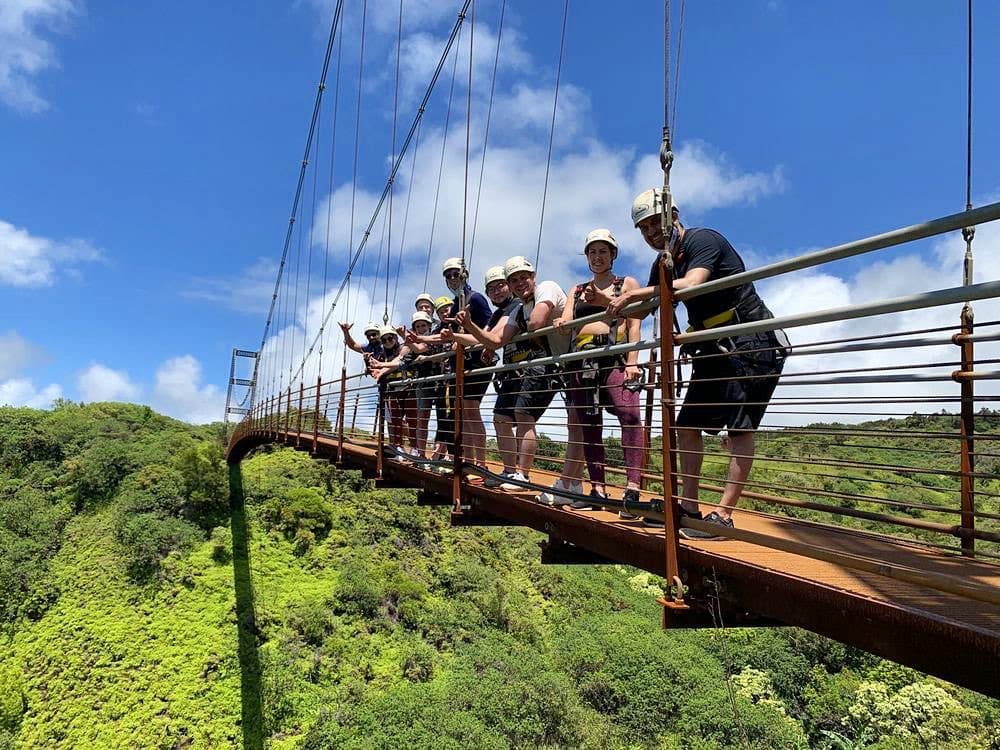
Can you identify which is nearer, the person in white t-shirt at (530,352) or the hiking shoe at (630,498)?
the hiking shoe at (630,498)

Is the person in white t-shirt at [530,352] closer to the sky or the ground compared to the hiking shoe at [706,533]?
closer to the sky

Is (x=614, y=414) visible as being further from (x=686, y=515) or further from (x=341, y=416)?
(x=341, y=416)

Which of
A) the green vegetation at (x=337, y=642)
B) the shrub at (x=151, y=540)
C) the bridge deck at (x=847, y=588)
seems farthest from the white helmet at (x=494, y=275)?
the shrub at (x=151, y=540)

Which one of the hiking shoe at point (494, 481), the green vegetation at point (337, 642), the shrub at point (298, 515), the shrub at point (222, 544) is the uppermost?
the hiking shoe at point (494, 481)

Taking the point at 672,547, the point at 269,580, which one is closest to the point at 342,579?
the point at 269,580

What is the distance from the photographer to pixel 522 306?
3316 millimetres

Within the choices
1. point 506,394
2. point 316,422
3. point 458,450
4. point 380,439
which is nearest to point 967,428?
point 506,394

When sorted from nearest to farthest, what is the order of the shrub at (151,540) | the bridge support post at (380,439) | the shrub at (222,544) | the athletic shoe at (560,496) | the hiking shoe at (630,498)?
the hiking shoe at (630,498), the athletic shoe at (560,496), the bridge support post at (380,439), the shrub at (151,540), the shrub at (222,544)

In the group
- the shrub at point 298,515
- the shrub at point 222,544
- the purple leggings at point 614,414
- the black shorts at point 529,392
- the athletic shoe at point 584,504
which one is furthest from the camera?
the shrub at point 298,515

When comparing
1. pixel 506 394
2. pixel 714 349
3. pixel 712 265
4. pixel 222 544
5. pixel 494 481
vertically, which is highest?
pixel 712 265

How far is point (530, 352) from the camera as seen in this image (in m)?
3.33

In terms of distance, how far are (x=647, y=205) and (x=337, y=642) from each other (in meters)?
13.3

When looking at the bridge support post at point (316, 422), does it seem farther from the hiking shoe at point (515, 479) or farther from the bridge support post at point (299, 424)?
the hiking shoe at point (515, 479)

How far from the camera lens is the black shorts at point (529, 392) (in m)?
3.26
